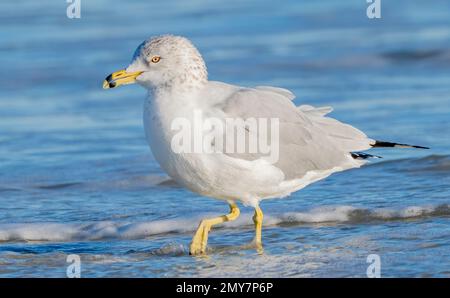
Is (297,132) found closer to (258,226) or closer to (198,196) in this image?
(258,226)

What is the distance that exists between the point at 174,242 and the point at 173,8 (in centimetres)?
1253

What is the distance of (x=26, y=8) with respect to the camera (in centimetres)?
2003

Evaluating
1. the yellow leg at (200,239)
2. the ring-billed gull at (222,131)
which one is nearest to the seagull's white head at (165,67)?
the ring-billed gull at (222,131)

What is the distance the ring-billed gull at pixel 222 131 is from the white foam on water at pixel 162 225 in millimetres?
595

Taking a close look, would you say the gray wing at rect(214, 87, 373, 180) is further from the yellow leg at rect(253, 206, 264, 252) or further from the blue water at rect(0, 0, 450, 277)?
the blue water at rect(0, 0, 450, 277)

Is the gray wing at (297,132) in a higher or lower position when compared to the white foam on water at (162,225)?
higher

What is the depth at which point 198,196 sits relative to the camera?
8930 millimetres

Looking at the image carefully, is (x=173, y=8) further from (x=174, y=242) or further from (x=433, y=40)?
(x=174, y=242)

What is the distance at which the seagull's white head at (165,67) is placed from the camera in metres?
6.86

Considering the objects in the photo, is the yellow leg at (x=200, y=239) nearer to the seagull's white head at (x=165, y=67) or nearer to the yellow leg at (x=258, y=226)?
the yellow leg at (x=258, y=226)
